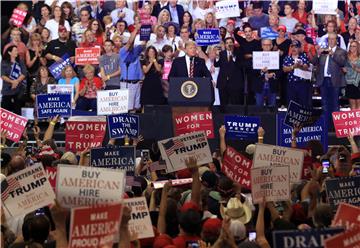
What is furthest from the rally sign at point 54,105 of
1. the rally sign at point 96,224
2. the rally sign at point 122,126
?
the rally sign at point 96,224

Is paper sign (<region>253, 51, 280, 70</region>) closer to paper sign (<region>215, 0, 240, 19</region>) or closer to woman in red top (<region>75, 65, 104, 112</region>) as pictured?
paper sign (<region>215, 0, 240, 19</region>)

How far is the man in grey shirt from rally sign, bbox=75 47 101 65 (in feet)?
0.66

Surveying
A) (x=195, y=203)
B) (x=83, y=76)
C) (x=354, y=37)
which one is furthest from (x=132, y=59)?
(x=195, y=203)

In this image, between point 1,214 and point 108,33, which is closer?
point 1,214

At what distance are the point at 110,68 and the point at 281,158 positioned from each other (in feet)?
37.8

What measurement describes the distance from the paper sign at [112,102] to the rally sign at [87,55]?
12.6 feet

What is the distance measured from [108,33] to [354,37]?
4924 millimetres

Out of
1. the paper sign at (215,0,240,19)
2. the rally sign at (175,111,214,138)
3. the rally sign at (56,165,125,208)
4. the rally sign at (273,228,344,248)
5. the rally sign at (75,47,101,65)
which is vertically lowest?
the rally sign at (175,111,214,138)

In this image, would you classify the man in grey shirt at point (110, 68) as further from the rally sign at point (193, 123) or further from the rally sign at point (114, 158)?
the rally sign at point (114, 158)

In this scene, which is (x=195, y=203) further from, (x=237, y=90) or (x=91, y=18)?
(x=91, y=18)

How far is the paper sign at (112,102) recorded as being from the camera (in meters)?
21.6

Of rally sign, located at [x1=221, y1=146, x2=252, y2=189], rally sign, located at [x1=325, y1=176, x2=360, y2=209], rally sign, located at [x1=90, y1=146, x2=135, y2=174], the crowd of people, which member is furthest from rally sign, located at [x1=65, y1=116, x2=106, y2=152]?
rally sign, located at [x1=325, y1=176, x2=360, y2=209]

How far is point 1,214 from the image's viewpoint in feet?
39.8

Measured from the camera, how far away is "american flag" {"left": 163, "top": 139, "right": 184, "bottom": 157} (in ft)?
49.0
